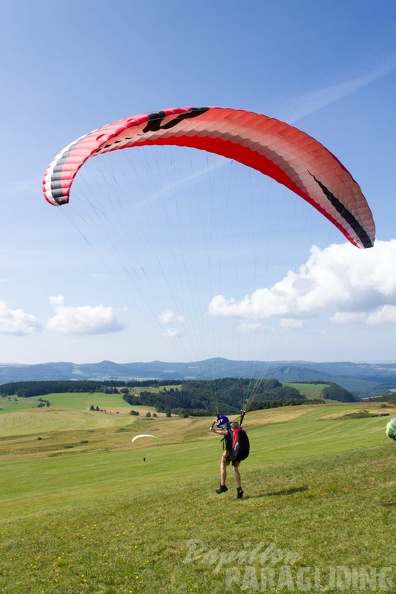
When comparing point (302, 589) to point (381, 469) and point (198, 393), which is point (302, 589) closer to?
point (381, 469)

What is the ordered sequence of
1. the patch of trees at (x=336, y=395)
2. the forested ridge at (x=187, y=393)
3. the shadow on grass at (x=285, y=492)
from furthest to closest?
the patch of trees at (x=336, y=395) → the forested ridge at (x=187, y=393) → the shadow on grass at (x=285, y=492)

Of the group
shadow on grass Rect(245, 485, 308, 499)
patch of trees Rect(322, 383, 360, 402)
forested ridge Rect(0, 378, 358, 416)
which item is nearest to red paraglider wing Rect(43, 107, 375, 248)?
shadow on grass Rect(245, 485, 308, 499)

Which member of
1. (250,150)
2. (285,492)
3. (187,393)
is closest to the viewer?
(285,492)

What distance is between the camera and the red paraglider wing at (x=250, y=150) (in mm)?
10633

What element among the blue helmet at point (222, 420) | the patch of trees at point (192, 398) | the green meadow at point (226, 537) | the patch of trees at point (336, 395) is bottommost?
the patch of trees at point (336, 395)

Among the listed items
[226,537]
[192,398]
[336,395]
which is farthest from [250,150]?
[336,395]

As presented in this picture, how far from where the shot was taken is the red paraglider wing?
419 inches

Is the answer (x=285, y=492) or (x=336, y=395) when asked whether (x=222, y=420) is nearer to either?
(x=285, y=492)

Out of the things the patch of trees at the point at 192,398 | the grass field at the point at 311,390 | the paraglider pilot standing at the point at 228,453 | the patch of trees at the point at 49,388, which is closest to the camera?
the paraglider pilot standing at the point at 228,453

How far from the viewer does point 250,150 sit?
14055mm

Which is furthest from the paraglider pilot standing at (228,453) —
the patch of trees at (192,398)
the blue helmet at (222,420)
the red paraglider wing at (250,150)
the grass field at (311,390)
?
the grass field at (311,390)

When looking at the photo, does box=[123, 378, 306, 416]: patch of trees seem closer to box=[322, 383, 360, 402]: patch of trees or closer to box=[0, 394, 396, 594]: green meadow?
box=[322, 383, 360, 402]: patch of trees

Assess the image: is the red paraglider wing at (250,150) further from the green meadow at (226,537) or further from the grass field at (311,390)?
the grass field at (311,390)

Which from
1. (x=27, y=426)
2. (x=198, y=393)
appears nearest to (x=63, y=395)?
(x=198, y=393)
